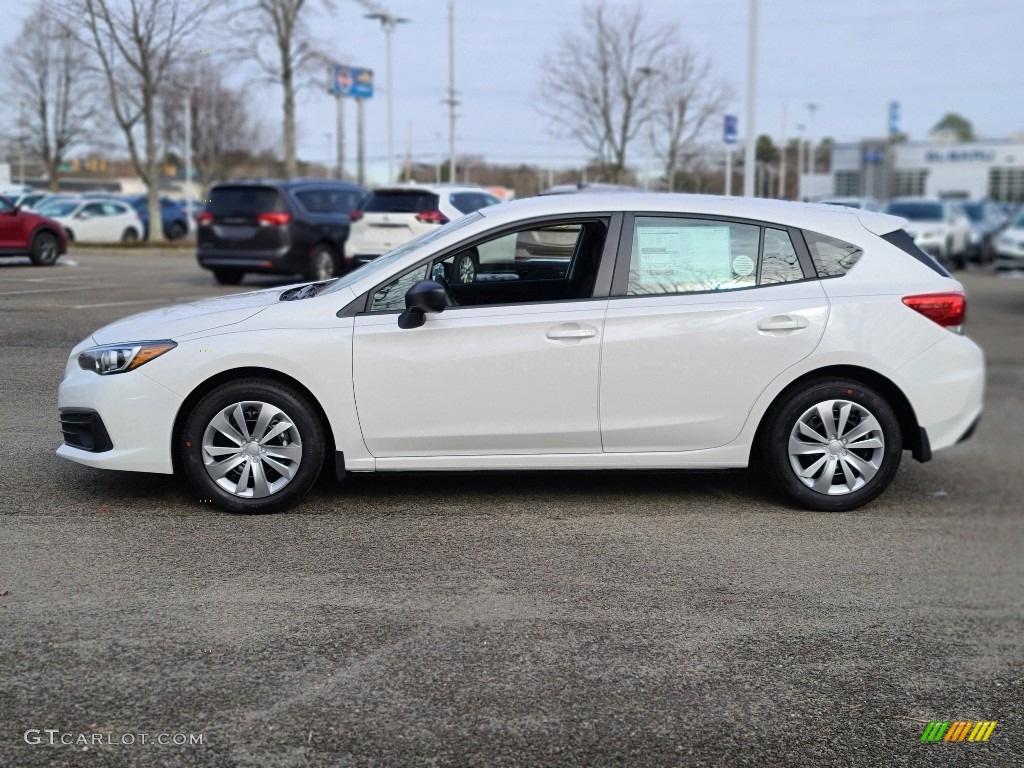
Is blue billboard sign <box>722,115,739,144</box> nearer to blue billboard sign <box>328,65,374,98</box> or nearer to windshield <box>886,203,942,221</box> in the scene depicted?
windshield <box>886,203,942,221</box>

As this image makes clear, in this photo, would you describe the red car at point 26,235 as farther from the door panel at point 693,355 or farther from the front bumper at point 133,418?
the door panel at point 693,355

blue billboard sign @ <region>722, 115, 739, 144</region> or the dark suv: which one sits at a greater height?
blue billboard sign @ <region>722, 115, 739, 144</region>

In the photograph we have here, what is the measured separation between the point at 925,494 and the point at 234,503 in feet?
11.9

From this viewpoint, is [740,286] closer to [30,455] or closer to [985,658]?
[985,658]

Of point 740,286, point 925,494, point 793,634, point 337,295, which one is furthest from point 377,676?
point 925,494

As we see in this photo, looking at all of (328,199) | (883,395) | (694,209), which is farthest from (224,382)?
(328,199)

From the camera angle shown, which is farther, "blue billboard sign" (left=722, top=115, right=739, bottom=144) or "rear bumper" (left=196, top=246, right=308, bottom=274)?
"blue billboard sign" (left=722, top=115, right=739, bottom=144)

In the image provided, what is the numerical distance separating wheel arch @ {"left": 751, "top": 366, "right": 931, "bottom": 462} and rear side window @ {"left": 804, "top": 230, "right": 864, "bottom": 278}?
503 mm

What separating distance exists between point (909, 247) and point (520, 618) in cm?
309

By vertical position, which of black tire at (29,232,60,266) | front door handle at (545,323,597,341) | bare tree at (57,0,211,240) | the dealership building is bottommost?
front door handle at (545,323,597,341)

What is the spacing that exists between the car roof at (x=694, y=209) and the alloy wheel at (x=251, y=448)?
5.01ft

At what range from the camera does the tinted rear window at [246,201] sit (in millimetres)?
17031

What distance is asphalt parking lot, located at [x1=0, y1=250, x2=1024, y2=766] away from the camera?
3445mm

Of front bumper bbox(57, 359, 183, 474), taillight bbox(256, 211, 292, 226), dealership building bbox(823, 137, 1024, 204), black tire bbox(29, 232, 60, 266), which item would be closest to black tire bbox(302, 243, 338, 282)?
taillight bbox(256, 211, 292, 226)
